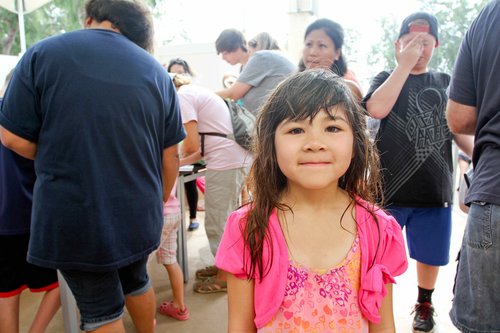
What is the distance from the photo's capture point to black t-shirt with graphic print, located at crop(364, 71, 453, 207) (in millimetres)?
1770

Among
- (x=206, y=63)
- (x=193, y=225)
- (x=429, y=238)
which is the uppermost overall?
(x=206, y=63)

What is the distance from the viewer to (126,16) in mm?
1419

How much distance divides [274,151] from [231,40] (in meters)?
2.40

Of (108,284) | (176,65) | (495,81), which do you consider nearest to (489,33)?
(495,81)

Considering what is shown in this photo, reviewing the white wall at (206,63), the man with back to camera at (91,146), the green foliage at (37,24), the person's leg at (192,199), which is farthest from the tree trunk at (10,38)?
the man with back to camera at (91,146)

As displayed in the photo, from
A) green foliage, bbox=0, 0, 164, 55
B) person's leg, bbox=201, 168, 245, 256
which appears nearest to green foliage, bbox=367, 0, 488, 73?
person's leg, bbox=201, 168, 245, 256

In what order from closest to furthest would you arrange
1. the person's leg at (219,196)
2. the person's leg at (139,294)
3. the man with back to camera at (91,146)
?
the man with back to camera at (91,146), the person's leg at (139,294), the person's leg at (219,196)

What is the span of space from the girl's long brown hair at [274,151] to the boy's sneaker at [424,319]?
1.33 m

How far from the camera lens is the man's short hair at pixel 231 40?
3.11 m

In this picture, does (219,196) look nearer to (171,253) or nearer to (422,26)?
(171,253)

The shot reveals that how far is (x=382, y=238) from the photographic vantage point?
0.92m

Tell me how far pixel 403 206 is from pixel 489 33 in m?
0.93

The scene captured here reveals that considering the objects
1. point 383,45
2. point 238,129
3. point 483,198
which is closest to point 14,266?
point 238,129

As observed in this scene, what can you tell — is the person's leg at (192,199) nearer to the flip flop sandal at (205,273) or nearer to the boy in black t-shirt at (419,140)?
the flip flop sandal at (205,273)
